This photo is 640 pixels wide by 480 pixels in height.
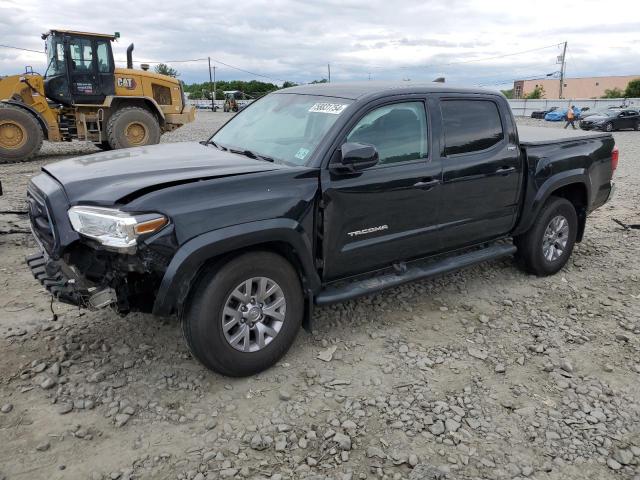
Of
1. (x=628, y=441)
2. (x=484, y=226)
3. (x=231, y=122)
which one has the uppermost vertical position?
(x=231, y=122)

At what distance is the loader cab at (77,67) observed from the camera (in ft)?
39.8

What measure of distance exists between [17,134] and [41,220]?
10.1m

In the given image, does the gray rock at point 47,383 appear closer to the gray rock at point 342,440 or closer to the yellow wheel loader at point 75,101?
the gray rock at point 342,440

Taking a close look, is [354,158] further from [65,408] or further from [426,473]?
[65,408]

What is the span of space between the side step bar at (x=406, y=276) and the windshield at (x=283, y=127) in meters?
0.95

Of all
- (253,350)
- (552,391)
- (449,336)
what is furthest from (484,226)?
(253,350)

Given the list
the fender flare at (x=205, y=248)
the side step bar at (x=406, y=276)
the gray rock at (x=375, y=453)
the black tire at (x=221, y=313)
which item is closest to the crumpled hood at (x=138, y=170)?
the fender flare at (x=205, y=248)

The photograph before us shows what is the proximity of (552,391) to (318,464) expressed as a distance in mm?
1693

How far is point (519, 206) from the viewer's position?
15.9 feet

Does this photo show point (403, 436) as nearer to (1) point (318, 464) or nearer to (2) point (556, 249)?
(1) point (318, 464)

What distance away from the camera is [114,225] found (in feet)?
9.40

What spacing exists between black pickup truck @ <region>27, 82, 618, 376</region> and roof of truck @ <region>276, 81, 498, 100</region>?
0.02 m

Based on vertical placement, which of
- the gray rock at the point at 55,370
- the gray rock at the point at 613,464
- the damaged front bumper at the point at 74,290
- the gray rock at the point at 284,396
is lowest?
the gray rock at the point at 613,464

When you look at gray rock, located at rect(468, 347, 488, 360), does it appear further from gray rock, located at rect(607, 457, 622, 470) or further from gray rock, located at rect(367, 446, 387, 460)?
gray rock, located at rect(367, 446, 387, 460)
